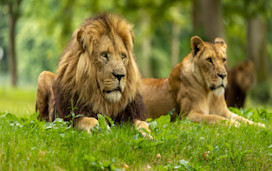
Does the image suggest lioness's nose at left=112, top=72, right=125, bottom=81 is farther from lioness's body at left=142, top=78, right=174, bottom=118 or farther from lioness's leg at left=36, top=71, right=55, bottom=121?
lioness's body at left=142, top=78, right=174, bottom=118

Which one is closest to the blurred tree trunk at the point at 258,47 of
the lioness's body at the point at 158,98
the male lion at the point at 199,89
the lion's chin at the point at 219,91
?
the lioness's body at the point at 158,98

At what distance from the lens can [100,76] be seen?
4.61m

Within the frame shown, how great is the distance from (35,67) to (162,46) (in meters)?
13.1

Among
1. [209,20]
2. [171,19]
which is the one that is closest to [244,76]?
[209,20]

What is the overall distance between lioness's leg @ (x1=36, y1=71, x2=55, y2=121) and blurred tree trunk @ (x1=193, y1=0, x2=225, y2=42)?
23.0ft

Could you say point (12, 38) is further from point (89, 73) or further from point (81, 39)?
point (89, 73)

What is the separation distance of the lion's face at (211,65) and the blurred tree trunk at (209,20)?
18.5ft

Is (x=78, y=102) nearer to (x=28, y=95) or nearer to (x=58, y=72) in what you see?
(x=58, y=72)

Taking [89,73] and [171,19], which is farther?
Answer: [171,19]

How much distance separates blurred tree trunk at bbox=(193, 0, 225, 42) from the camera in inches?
480

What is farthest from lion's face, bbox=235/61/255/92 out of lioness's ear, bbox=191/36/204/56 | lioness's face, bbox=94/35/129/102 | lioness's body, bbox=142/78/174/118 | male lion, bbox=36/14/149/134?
lioness's face, bbox=94/35/129/102

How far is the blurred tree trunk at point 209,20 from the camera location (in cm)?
1219

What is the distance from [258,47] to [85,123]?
15.8 m

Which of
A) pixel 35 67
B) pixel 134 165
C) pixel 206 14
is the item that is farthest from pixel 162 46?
pixel 134 165
